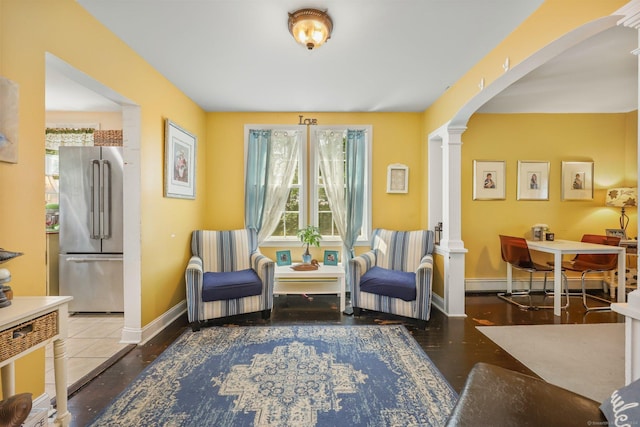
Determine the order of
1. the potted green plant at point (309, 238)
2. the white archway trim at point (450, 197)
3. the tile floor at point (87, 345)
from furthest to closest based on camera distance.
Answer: the potted green plant at point (309, 238), the white archway trim at point (450, 197), the tile floor at point (87, 345)

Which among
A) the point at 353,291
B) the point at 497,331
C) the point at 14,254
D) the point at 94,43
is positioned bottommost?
the point at 497,331

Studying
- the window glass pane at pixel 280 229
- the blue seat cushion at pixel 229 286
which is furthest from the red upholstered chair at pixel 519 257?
the blue seat cushion at pixel 229 286

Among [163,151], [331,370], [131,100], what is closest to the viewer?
[331,370]

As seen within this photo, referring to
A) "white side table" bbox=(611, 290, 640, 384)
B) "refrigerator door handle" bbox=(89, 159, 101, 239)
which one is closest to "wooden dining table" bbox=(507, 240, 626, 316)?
"white side table" bbox=(611, 290, 640, 384)

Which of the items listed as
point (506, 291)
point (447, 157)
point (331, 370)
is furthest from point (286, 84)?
point (506, 291)

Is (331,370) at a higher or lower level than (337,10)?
lower

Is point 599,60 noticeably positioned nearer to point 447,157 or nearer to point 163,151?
point 447,157

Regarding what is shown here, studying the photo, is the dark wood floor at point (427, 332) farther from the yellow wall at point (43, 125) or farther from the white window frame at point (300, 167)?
the white window frame at point (300, 167)

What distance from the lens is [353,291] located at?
3.49 m

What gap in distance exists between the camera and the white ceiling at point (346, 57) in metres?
2.11

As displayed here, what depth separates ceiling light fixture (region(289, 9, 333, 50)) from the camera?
208 cm

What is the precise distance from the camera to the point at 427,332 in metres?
3.07

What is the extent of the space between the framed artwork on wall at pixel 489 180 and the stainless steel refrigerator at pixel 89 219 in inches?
183

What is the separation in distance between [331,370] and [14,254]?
2.03m
